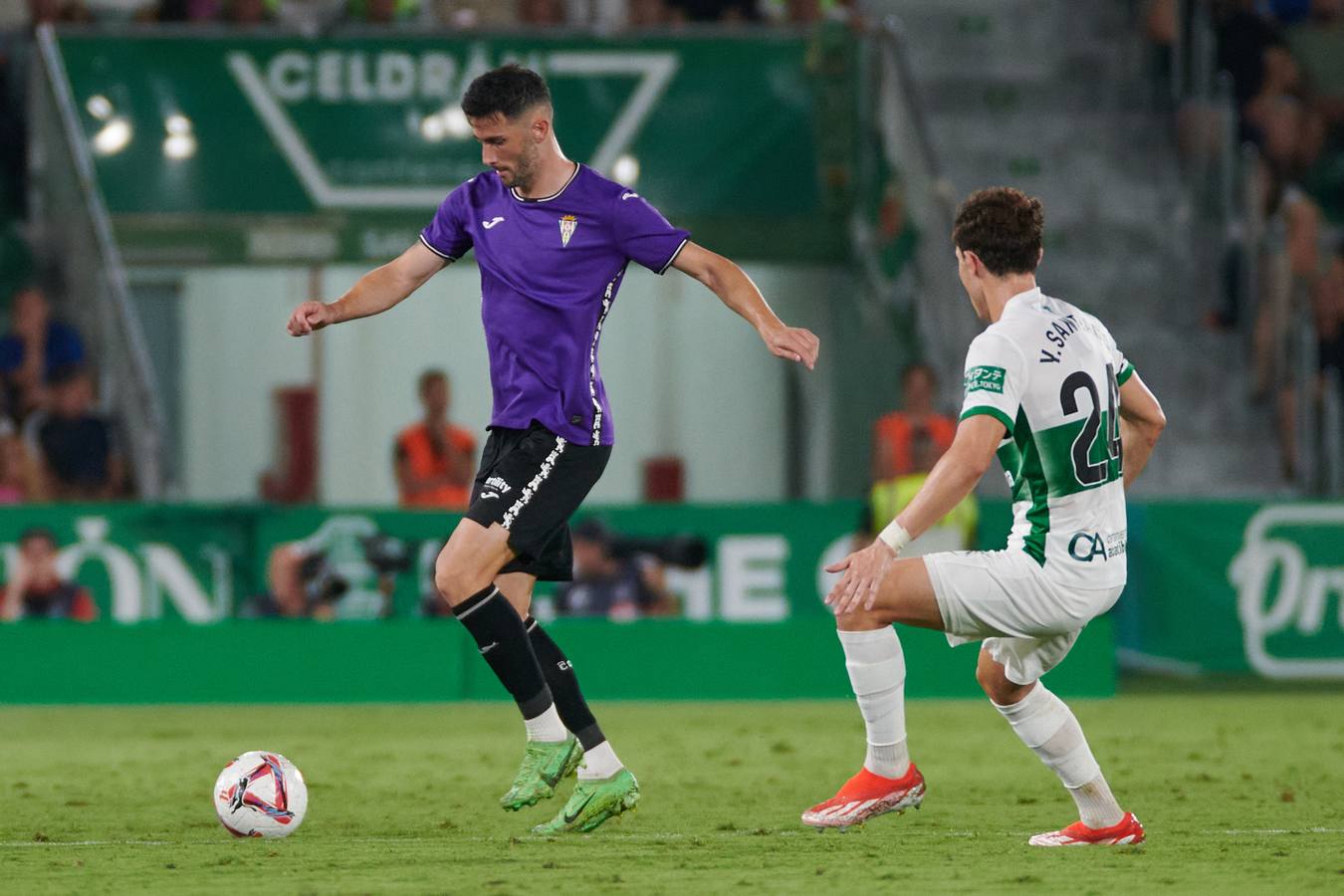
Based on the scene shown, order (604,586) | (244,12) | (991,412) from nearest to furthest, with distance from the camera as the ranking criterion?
(991,412)
(604,586)
(244,12)

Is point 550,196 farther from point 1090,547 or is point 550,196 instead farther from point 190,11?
point 190,11

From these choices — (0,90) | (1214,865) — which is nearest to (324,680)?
(0,90)

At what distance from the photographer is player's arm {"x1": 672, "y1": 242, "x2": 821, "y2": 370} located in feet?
21.5

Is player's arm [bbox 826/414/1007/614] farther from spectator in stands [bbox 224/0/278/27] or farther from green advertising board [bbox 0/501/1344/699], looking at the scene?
spectator in stands [bbox 224/0/278/27]

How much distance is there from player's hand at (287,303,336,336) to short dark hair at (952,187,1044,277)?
6.59 ft

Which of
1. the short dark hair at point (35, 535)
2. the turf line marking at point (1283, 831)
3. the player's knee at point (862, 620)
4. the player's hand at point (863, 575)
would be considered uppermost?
the player's hand at point (863, 575)

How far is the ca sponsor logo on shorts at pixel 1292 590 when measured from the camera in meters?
13.8

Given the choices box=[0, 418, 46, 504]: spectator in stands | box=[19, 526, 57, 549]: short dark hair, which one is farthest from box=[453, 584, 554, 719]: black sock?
box=[0, 418, 46, 504]: spectator in stands

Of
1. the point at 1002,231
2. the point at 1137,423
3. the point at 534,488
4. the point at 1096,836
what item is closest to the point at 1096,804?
the point at 1096,836

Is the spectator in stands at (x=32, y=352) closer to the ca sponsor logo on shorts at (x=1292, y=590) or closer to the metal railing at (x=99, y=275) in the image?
the metal railing at (x=99, y=275)

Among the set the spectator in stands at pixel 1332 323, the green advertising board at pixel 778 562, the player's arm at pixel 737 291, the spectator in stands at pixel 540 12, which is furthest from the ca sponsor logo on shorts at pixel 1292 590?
the player's arm at pixel 737 291

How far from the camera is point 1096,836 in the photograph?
6316mm

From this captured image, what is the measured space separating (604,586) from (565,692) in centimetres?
641

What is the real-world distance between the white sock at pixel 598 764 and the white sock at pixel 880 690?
85 centimetres
